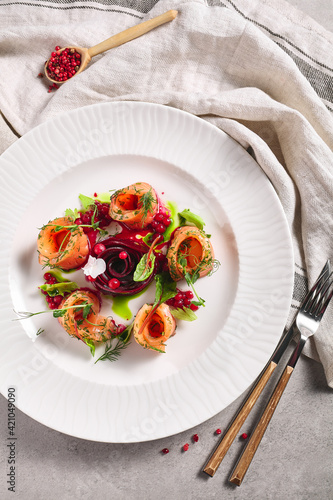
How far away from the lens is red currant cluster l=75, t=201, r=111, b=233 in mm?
2902

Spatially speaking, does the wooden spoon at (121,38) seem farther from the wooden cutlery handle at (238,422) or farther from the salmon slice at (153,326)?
the wooden cutlery handle at (238,422)

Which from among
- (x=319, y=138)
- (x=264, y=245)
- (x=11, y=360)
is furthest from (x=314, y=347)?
(x=11, y=360)

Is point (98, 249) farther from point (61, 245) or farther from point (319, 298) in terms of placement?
point (319, 298)

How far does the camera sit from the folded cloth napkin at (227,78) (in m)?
2.78

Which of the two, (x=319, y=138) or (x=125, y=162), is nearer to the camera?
(x=319, y=138)

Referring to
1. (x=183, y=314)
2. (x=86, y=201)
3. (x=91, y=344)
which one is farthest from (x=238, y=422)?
(x=86, y=201)

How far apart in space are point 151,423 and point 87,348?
63cm

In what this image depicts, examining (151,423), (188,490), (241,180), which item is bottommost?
(188,490)

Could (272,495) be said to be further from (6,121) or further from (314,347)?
(6,121)

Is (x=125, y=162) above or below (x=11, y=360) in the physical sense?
above

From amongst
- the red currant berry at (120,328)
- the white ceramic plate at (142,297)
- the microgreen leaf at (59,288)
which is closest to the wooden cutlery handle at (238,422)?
the white ceramic plate at (142,297)

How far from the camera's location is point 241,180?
9.20ft

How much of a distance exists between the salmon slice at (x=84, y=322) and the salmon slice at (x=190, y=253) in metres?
0.53

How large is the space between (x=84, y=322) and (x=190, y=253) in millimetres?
796
